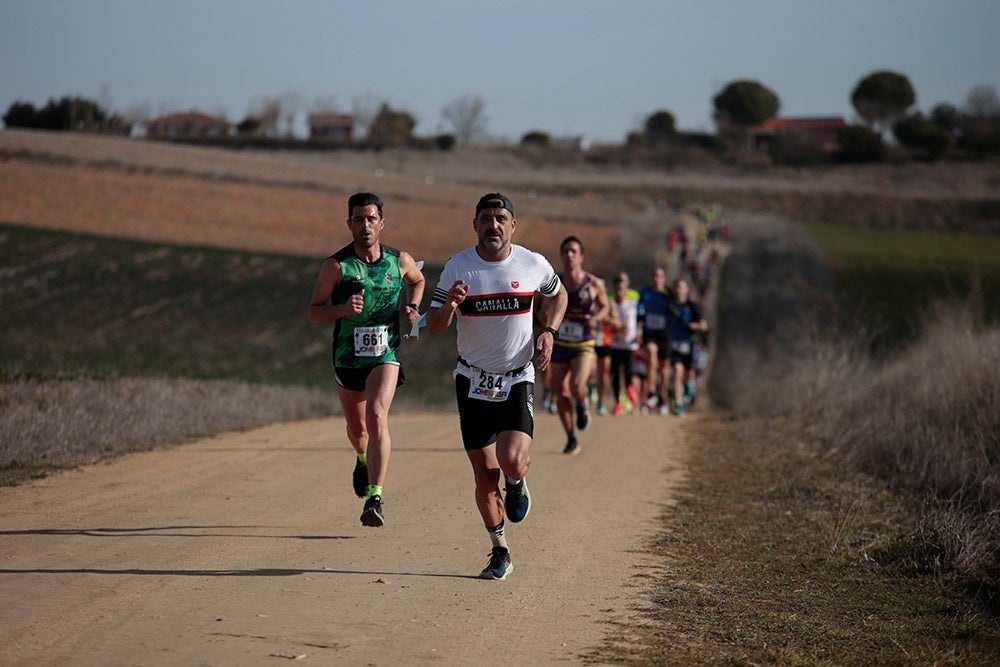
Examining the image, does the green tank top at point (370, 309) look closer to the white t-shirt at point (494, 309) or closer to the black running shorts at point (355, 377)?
the black running shorts at point (355, 377)

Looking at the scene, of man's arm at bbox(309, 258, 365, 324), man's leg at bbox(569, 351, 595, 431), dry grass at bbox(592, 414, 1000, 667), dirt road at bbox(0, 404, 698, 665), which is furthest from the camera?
man's leg at bbox(569, 351, 595, 431)

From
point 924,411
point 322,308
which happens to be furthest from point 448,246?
point 322,308

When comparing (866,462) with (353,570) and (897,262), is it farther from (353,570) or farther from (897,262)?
(897,262)

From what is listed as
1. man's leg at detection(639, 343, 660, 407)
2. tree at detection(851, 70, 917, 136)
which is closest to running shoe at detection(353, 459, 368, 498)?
man's leg at detection(639, 343, 660, 407)

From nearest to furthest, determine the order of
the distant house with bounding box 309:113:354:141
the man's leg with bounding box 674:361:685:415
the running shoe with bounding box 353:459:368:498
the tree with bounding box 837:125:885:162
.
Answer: the running shoe with bounding box 353:459:368:498 → the man's leg with bounding box 674:361:685:415 → the tree with bounding box 837:125:885:162 → the distant house with bounding box 309:113:354:141

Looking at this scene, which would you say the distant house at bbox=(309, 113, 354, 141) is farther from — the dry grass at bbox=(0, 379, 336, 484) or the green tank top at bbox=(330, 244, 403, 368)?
the green tank top at bbox=(330, 244, 403, 368)

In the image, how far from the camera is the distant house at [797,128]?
13438 centimetres

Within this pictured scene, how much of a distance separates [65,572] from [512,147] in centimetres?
11727

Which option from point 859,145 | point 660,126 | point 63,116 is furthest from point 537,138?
point 63,116

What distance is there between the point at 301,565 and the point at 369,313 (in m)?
2.01

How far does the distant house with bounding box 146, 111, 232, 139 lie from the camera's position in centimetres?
10112

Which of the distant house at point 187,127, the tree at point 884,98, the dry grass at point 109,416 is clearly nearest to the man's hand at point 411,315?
the dry grass at point 109,416

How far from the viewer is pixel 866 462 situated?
46.8ft

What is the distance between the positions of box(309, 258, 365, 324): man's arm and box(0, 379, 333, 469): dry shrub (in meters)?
4.13
